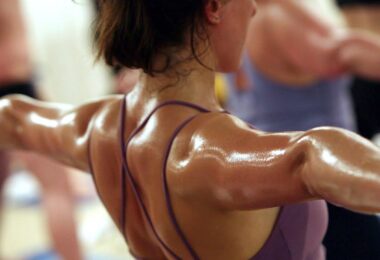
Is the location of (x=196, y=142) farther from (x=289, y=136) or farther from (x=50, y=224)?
(x=50, y=224)

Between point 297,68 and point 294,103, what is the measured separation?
8cm

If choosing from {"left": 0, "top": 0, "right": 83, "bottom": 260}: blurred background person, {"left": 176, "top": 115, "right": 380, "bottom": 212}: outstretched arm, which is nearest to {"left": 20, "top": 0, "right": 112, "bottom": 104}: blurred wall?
{"left": 0, "top": 0, "right": 83, "bottom": 260}: blurred background person

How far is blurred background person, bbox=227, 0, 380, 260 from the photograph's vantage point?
4.16 feet

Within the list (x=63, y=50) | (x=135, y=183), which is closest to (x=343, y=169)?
(x=135, y=183)

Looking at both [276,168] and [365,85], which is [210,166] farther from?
[365,85]

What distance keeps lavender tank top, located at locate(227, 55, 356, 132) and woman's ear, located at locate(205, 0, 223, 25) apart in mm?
738

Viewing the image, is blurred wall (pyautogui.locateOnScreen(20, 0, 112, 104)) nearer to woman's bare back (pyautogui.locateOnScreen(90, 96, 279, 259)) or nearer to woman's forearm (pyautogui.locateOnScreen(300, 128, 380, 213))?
woman's bare back (pyautogui.locateOnScreen(90, 96, 279, 259))

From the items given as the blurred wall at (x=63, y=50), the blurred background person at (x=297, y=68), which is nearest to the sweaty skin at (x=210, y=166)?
the blurred background person at (x=297, y=68)

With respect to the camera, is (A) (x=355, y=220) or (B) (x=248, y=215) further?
(A) (x=355, y=220)

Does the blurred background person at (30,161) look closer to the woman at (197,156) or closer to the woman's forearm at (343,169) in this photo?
the woman at (197,156)

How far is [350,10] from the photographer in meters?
1.82

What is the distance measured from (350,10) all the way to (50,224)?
3.19 feet

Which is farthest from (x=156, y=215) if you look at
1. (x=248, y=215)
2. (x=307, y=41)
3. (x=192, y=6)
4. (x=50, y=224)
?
(x=50, y=224)

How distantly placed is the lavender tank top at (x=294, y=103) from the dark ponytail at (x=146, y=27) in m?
0.74
